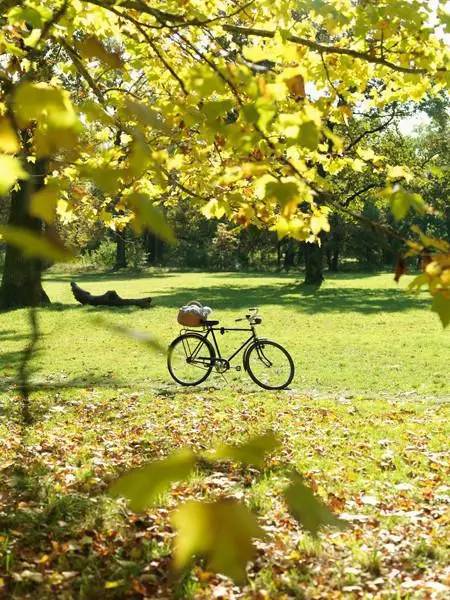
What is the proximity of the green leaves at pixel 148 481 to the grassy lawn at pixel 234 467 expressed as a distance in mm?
207

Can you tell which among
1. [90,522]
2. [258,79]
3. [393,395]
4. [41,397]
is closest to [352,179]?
[393,395]

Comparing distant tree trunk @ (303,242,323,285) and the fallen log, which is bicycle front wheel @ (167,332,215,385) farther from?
distant tree trunk @ (303,242,323,285)

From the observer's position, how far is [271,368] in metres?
11.6

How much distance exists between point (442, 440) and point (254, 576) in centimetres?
391

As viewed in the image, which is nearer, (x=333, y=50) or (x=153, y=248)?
(x=333, y=50)

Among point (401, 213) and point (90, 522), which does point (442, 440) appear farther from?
point (401, 213)

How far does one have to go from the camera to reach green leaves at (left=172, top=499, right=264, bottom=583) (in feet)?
3.13

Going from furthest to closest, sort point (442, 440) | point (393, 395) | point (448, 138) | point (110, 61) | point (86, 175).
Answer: point (448, 138) < point (393, 395) < point (442, 440) < point (110, 61) < point (86, 175)

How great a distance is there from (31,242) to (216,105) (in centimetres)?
146

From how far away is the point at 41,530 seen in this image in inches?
173

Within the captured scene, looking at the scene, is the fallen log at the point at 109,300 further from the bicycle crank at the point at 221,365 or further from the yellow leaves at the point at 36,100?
the yellow leaves at the point at 36,100

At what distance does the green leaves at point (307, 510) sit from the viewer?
3.44ft

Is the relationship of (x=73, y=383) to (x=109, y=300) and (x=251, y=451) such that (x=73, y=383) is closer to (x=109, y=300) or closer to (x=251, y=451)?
(x=251, y=451)

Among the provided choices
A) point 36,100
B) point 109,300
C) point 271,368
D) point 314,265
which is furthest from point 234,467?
point 314,265
